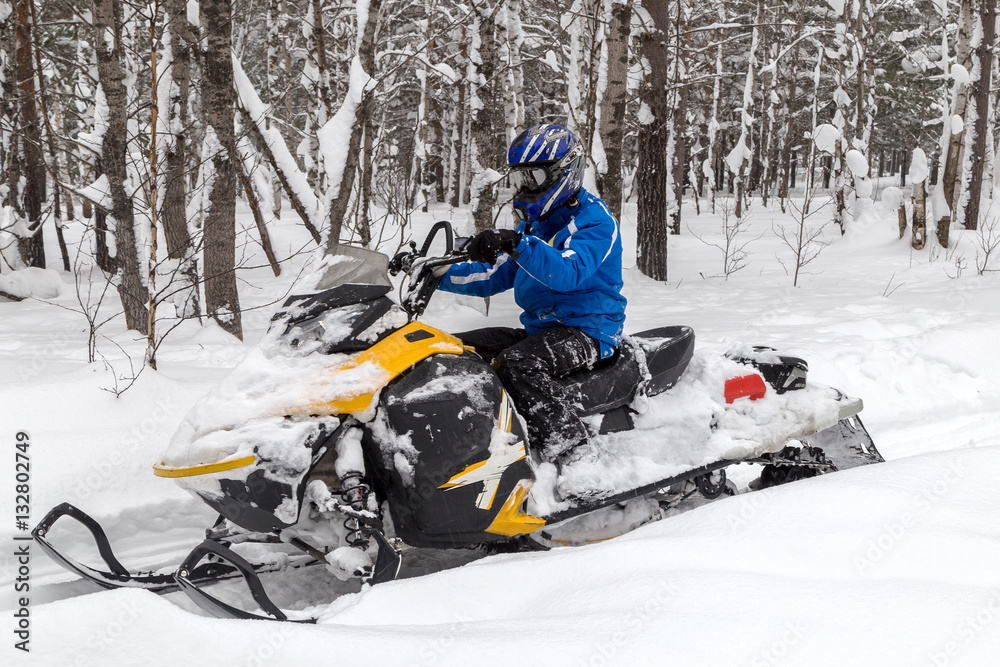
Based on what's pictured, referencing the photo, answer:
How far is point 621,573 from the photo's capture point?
228cm

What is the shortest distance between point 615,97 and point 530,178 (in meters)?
5.13

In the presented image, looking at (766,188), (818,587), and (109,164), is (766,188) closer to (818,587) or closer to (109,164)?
(109,164)

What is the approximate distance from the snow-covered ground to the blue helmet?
1.46 m

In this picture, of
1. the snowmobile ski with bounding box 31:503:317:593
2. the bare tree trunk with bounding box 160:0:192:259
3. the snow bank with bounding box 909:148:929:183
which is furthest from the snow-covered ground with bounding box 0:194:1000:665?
the snow bank with bounding box 909:148:929:183

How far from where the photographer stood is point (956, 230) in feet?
40.8

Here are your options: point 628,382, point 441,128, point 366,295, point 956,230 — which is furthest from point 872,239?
point 441,128

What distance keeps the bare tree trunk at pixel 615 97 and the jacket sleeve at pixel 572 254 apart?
4.64 metres

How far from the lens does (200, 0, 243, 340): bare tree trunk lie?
221 inches

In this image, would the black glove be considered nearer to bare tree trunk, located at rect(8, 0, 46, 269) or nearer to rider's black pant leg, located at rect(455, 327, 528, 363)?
rider's black pant leg, located at rect(455, 327, 528, 363)

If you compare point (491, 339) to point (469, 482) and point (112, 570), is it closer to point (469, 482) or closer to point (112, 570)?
point (469, 482)

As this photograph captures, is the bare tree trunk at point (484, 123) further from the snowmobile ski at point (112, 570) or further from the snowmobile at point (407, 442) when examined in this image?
the snowmobile ski at point (112, 570)

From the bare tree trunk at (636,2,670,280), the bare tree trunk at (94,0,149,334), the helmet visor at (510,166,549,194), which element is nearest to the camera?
the helmet visor at (510,166,549,194)

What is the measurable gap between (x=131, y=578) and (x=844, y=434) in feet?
10.7

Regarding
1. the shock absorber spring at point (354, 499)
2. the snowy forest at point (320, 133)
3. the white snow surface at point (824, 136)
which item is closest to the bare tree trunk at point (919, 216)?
the snowy forest at point (320, 133)
